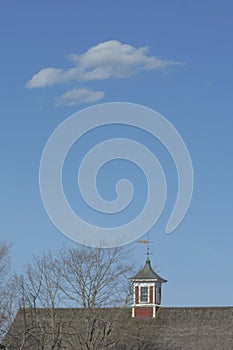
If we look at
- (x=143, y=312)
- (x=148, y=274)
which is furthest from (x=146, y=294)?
(x=148, y=274)

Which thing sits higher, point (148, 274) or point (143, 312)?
point (148, 274)

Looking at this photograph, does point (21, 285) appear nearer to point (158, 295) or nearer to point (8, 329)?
point (8, 329)

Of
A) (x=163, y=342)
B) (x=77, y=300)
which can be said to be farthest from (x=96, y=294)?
(x=163, y=342)

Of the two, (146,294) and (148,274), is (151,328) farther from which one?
(148,274)

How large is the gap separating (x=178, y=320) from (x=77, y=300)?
1264 cm

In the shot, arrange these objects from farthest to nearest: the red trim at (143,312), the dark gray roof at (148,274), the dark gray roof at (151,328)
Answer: the dark gray roof at (148,274), the red trim at (143,312), the dark gray roof at (151,328)

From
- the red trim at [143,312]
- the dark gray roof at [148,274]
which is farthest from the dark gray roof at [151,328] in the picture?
the dark gray roof at [148,274]

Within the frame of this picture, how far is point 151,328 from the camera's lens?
67750 mm

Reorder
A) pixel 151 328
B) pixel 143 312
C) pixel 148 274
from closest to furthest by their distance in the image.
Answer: pixel 151 328, pixel 143 312, pixel 148 274

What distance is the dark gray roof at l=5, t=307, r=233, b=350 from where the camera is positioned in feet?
202

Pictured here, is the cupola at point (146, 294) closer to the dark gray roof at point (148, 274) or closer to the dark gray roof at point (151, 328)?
the dark gray roof at point (148, 274)

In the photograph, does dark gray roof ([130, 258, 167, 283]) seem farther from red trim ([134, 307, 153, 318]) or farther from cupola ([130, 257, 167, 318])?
red trim ([134, 307, 153, 318])

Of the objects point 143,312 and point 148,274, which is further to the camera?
point 148,274

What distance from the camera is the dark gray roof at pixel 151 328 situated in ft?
202
